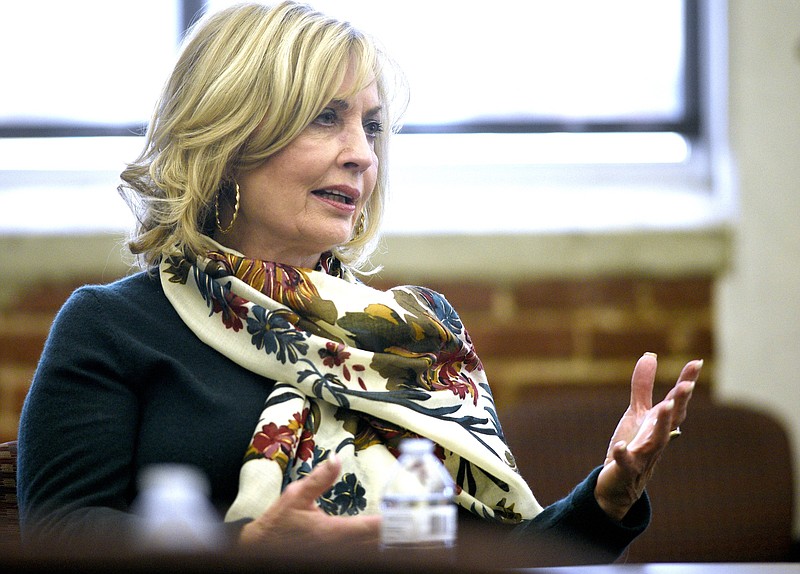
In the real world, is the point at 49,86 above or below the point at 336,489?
above

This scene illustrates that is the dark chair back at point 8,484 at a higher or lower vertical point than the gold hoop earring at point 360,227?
lower

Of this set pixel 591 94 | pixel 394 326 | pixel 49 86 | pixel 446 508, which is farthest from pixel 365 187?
pixel 49 86

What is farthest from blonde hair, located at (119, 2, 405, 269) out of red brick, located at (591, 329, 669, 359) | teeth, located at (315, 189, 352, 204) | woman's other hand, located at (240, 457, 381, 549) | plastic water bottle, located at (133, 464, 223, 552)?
red brick, located at (591, 329, 669, 359)

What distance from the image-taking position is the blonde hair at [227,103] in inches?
68.6

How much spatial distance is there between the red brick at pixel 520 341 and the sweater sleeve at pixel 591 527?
145cm

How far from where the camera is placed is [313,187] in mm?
1776

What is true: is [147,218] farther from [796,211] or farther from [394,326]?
[796,211]

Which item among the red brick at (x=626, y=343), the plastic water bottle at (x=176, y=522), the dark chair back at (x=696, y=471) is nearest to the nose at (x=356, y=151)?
the plastic water bottle at (x=176, y=522)

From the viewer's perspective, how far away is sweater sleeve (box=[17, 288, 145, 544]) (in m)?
1.46

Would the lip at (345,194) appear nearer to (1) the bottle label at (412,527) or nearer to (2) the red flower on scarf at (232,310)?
(2) the red flower on scarf at (232,310)

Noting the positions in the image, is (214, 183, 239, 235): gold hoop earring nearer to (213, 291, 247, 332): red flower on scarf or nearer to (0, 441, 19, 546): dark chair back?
(213, 291, 247, 332): red flower on scarf

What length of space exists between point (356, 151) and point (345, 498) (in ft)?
1.88

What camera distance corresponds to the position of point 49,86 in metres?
3.41

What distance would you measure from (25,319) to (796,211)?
2.23 meters
